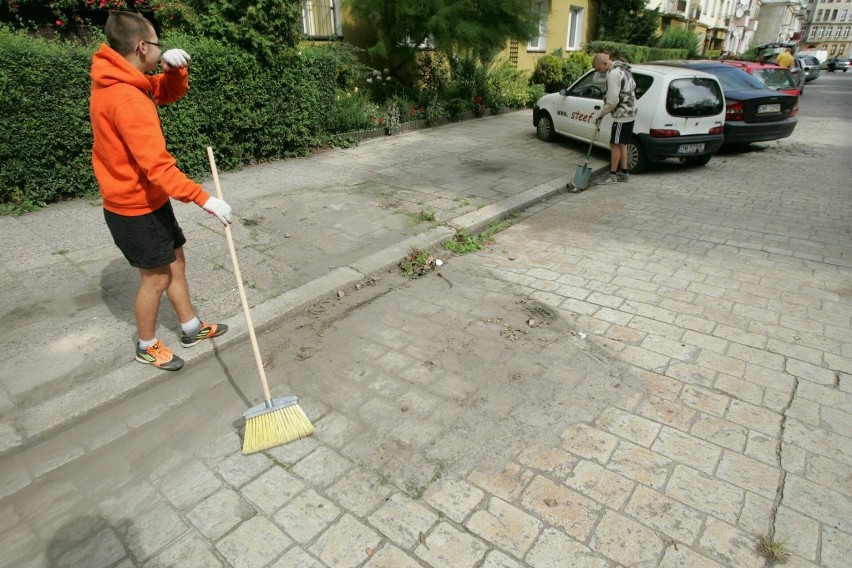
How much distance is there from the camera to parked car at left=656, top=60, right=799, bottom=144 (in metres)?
9.62

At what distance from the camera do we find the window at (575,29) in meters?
21.8

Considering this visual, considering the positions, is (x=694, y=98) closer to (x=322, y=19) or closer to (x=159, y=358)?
(x=322, y=19)

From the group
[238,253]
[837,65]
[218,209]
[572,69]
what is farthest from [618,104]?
[837,65]

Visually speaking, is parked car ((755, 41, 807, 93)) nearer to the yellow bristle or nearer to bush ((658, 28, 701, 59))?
bush ((658, 28, 701, 59))

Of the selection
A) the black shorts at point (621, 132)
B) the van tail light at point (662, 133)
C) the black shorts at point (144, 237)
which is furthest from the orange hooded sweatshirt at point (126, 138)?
the van tail light at point (662, 133)

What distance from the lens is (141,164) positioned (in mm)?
2859

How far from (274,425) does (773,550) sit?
2.47 metres

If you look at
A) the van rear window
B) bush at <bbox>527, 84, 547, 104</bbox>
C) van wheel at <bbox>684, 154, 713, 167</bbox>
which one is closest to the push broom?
the van rear window

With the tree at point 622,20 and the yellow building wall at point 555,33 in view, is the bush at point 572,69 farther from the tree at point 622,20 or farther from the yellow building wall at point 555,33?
the tree at point 622,20

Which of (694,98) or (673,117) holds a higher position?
(694,98)

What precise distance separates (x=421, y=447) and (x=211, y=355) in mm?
1803

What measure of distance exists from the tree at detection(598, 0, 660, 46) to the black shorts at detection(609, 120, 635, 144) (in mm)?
18256

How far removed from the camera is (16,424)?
9.73ft

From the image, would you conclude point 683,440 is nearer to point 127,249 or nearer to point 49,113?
point 127,249
